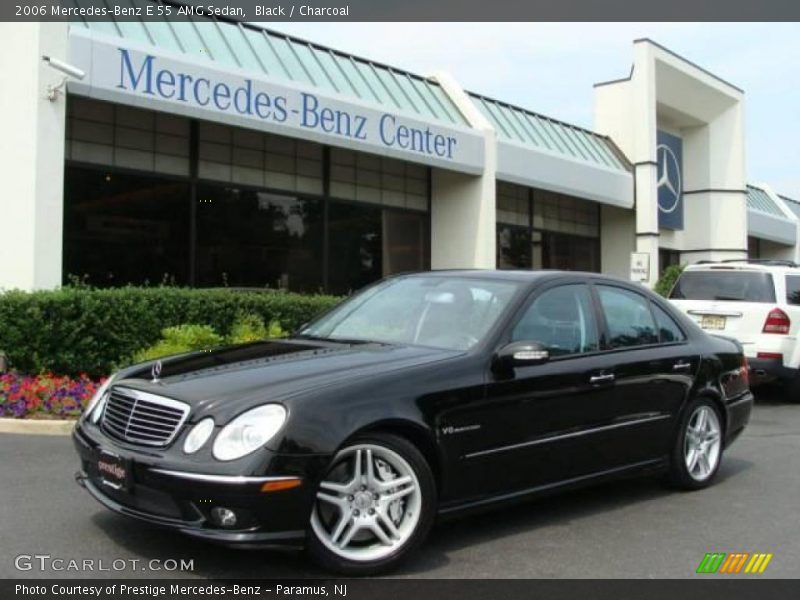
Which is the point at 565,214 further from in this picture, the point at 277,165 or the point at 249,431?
the point at 249,431

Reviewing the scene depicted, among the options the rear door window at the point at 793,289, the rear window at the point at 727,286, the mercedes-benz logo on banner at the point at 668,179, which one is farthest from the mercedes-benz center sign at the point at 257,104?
the mercedes-benz logo on banner at the point at 668,179

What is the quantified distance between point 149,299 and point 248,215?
16.7 ft

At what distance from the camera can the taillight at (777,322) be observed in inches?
422

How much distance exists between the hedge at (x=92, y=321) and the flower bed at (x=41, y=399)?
1.23m

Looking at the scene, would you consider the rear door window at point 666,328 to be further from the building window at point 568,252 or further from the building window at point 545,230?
the building window at point 568,252

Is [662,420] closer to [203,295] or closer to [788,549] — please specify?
[788,549]

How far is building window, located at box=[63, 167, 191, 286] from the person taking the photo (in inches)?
524

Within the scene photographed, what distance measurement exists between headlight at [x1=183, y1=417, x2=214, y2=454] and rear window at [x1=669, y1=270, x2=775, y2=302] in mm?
8988

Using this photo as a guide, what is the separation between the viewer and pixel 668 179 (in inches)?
1027

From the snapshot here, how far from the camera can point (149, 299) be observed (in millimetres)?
10734

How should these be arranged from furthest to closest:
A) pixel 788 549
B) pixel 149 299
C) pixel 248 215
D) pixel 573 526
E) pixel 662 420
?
pixel 248 215
pixel 149 299
pixel 662 420
pixel 573 526
pixel 788 549

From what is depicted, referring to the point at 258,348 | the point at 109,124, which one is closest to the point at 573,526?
the point at 258,348

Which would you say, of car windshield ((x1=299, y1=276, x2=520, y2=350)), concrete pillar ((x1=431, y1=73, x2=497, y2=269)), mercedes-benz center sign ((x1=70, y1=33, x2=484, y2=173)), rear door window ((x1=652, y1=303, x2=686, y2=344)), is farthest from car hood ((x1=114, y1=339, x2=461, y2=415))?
concrete pillar ((x1=431, y1=73, x2=497, y2=269))

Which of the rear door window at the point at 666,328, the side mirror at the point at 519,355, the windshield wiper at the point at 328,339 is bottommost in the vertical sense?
the side mirror at the point at 519,355
